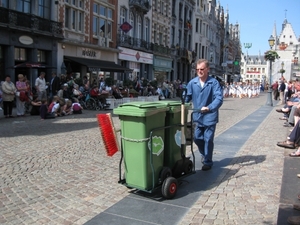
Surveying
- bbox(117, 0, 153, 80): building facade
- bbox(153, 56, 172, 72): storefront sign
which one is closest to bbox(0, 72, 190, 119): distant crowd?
bbox(117, 0, 153, 80): building facade

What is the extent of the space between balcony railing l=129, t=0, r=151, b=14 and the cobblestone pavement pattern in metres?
25.5

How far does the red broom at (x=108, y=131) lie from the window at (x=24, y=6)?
18066mm

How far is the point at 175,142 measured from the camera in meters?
5.01

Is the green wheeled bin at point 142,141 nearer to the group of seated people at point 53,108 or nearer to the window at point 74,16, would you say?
the group of seated people at point 53,108

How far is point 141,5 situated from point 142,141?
30.9 meters

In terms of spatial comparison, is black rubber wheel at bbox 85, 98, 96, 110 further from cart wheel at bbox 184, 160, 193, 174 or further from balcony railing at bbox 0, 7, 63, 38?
cart wheel at bbox 184, 160, 193, 174

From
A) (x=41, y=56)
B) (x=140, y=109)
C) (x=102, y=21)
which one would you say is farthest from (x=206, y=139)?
(x=102, y=21)

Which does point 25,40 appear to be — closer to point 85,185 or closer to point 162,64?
point 85,185

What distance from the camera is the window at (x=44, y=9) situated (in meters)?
21.9

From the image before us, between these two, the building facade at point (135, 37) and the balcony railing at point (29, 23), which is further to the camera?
the building facade at point (135, 37)

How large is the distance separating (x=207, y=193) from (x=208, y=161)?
46.9 inches

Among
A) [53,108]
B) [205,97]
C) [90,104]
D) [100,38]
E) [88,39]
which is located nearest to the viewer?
[205,97]

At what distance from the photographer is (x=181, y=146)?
5.16m

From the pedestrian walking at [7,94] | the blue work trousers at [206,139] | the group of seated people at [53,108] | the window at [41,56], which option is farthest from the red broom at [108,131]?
the window at [41,56]
